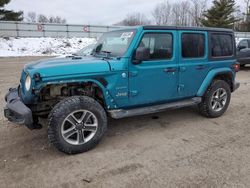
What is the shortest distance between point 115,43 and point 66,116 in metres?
1.70

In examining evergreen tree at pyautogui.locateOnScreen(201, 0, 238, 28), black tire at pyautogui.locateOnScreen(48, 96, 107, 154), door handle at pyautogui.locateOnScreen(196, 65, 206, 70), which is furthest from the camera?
evergreen tree at pyautogui.locateOnScreen(201, 0, 238, 28)

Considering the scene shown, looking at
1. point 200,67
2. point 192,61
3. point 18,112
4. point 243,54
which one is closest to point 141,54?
point 192,61

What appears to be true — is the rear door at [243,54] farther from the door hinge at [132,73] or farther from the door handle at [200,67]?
the door hinge at [132,73]

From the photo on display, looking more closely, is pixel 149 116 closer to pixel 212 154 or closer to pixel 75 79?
pixel 212 154

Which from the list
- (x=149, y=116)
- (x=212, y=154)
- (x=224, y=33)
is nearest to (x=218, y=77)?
(x=224, y=33)

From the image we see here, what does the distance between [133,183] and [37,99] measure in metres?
1.92

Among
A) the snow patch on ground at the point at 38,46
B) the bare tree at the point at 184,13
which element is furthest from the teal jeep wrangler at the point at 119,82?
the bare tree at the point at 184,13

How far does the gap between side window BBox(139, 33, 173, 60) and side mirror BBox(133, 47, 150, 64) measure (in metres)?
0.24

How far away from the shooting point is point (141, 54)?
161 inches

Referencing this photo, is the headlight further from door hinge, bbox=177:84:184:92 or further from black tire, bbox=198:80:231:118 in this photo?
black tire, bbox=198:80:231:118

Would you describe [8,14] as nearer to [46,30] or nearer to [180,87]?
[46,30]

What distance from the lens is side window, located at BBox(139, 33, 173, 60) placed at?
4.43 metres

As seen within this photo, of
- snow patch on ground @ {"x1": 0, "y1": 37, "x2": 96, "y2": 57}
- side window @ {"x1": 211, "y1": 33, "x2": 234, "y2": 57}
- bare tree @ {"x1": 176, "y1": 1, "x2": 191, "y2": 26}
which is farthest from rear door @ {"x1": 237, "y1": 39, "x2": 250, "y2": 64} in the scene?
bare tree @ {"x1": 176, "y1": 1, "x2": 191, "y2": 26}

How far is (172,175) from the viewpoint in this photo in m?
3.30
